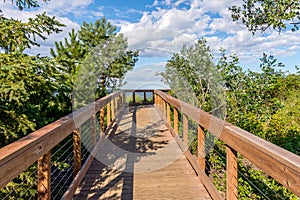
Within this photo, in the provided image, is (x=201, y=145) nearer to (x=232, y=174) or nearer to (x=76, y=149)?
(x=232, y=174)

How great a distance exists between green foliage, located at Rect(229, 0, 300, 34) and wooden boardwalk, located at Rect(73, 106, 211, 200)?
103 inches

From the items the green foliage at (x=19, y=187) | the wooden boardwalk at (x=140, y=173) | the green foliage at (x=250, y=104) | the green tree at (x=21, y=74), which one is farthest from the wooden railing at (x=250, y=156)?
the green foliage at (x=19, y=187)

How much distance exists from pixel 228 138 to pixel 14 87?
168 cm

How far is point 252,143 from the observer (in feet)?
3.95

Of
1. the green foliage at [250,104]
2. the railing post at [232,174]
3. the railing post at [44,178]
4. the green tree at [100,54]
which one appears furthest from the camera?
the green tree at [100,54]

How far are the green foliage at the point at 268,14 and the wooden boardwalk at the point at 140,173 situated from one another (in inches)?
103

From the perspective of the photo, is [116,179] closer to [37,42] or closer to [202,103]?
[37,42]

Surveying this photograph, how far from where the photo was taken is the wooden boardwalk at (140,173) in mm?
2252

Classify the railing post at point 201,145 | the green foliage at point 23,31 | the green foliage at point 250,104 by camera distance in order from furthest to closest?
1. the green foliage at point 250,104
2. the railing post at point 201,145
3. the green foliage at point 23,31

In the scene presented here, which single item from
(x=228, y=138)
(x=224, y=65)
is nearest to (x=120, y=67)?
(x=224, y=65)

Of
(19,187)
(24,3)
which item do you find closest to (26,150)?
(19,187)

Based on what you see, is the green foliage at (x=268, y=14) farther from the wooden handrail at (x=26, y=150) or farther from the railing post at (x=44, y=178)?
the railing post at (x=44, y=178)

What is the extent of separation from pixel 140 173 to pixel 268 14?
328 cm

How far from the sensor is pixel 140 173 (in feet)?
9.00
